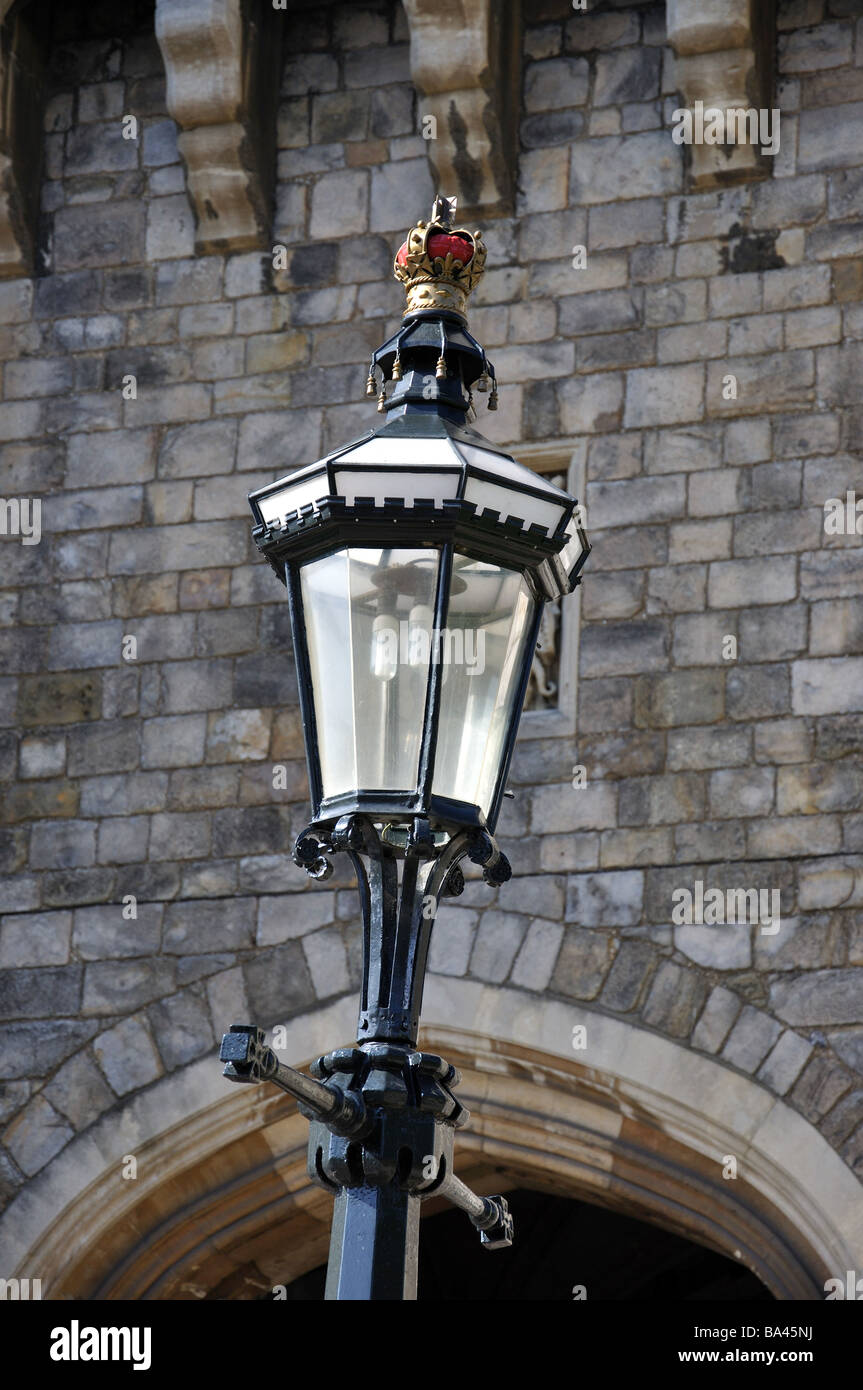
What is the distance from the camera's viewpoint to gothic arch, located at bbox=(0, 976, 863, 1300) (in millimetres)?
5848

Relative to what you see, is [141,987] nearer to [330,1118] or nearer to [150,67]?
[150,67]

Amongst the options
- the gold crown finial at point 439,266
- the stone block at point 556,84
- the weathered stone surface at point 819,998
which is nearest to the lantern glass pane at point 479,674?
the gold crown finial at point 439,266

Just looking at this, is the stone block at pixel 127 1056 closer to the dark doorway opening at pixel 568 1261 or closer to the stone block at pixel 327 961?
the stone block at pixel 327 961

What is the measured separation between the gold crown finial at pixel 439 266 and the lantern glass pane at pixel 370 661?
1.73 feet

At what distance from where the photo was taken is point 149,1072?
6324 millimetres

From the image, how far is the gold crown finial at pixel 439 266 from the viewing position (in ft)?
10.9

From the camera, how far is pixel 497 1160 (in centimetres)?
628

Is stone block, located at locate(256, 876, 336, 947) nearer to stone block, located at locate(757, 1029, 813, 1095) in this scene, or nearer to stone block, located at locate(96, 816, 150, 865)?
stone block, located at locate(96, 816, 150, 865)

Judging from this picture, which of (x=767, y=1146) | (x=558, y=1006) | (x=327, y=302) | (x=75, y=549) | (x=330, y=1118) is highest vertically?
(x=327, y=302)

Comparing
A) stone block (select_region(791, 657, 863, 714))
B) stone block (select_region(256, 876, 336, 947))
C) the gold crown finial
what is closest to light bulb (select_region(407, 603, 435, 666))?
the gold crown finial

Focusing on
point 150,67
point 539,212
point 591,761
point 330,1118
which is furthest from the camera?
point 150,67

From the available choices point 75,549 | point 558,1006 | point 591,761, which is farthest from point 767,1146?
point 75,549

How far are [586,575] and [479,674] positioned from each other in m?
3.44

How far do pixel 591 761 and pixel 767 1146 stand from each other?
1143 millimetres
